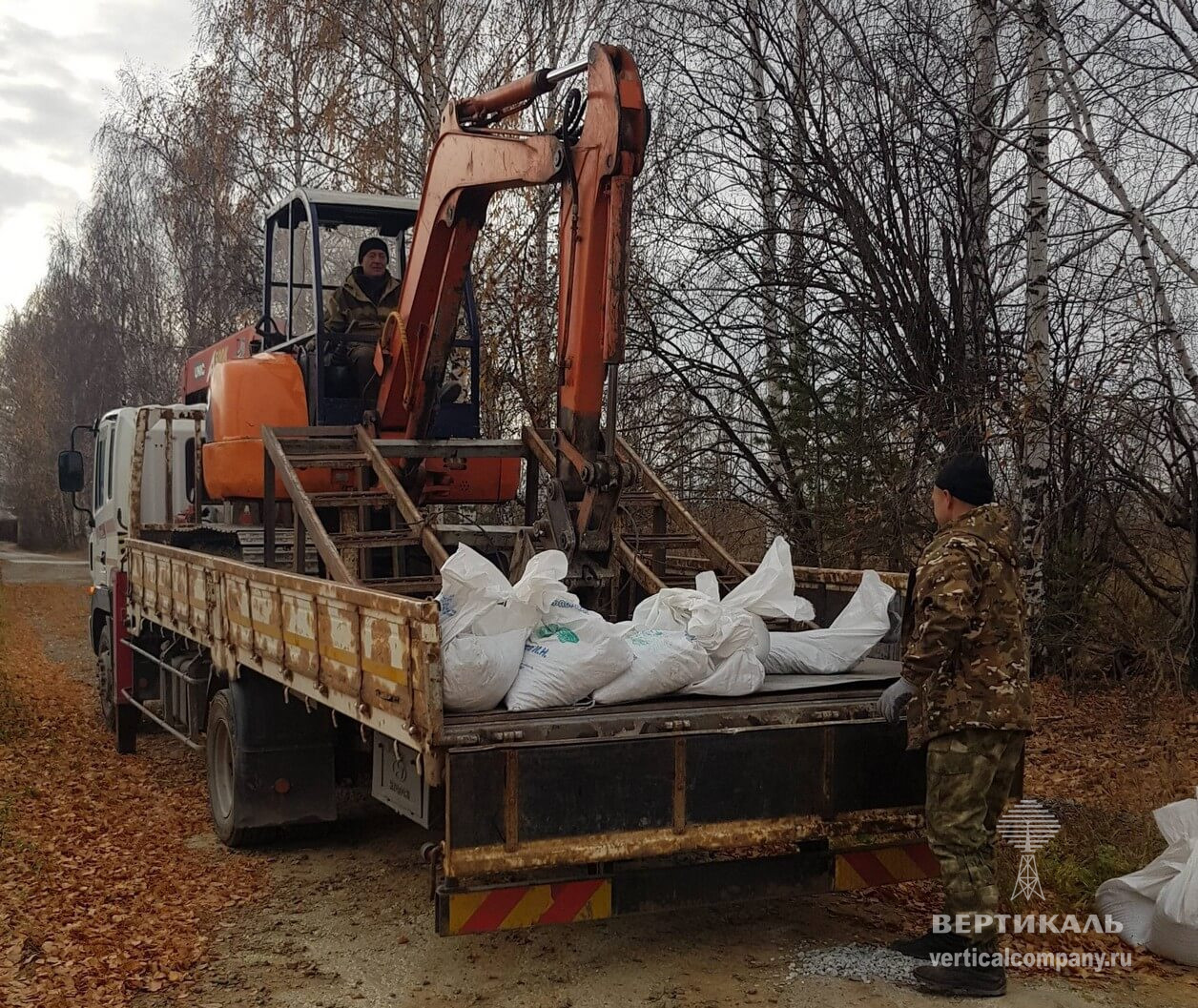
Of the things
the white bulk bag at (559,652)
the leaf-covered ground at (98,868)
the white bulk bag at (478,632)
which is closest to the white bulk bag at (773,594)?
the white bulk bag at (559,652)

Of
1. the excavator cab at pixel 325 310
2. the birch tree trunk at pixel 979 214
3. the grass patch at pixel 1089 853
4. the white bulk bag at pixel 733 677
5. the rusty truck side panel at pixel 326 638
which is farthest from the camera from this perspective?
the birch tree trunk at pixel 979 214

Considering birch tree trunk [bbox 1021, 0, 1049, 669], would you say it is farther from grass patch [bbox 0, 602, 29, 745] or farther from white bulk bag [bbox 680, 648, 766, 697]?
grass patch [bbox 0, 602, 29, 745]

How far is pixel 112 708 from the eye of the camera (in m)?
9.65

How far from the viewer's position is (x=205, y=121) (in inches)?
861

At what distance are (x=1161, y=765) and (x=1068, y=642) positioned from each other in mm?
2268

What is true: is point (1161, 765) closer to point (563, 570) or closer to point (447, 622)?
point (563, 570)

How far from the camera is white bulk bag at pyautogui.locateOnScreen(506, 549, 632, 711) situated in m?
4.55

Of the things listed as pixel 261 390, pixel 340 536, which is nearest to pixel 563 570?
pixel 340 536

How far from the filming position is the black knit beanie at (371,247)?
8.53 meters

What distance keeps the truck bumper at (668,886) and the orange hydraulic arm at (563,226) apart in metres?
2.31

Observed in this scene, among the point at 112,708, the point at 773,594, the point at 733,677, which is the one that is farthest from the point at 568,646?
the point at 112,708

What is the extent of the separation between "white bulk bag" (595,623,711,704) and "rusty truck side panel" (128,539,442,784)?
82 centimetres

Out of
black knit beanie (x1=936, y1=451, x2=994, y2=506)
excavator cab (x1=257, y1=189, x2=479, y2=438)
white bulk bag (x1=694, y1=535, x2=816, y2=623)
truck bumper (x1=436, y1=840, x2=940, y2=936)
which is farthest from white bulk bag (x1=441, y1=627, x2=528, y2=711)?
excavator cab (x1=257, y1=189, x2=479, y2=438)

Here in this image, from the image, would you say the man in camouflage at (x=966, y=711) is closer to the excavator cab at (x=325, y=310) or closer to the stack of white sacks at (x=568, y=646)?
the stack of white sacks at (x=568, y=646)
